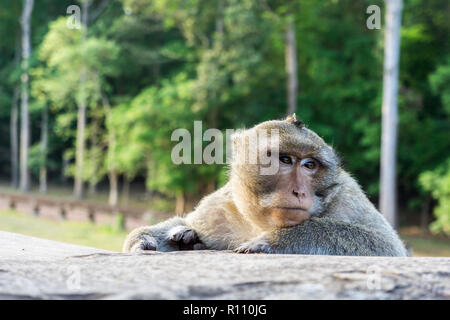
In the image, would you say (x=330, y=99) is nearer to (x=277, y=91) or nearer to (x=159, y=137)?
(x=277, y=91)

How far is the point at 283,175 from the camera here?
12.2 feet

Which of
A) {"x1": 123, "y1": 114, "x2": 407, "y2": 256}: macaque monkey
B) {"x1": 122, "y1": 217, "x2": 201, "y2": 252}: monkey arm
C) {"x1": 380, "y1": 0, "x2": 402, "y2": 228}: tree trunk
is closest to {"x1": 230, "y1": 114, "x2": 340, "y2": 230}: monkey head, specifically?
{"x1": 123, "y1": 114, "x2": 407, "y2": 256}: macaque monkey

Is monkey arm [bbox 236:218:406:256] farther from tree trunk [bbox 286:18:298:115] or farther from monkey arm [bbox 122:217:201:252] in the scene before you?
tree trunk [bbox 286:18:298:115]

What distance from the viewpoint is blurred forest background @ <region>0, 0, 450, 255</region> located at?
67.1 ft

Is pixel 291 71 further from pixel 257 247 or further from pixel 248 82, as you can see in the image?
pixel 257 247

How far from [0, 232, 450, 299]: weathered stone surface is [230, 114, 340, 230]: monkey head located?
0.74m

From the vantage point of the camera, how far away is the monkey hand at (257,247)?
3.57 metres

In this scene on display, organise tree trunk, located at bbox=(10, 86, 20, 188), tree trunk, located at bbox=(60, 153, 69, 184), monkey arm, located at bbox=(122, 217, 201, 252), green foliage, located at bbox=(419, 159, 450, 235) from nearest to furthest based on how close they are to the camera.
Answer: monkey arm, located at bbox=(122, 217, 201, 252) < green foliage, located at bbox=(419, 159, 450, 235) < tree trunk, located at bbox=(60, 153, 69, 184) < tree trunk, located at bbox=(10, 86, 20, 188)

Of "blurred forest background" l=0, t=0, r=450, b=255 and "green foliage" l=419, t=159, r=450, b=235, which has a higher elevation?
"blurred forest background" l=0, t=0, r=450, b=255

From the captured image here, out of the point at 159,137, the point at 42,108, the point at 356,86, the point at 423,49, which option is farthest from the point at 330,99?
the point at 42,108

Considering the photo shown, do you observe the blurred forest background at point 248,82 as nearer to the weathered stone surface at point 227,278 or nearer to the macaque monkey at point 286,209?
the macaque monkey at point 286,209

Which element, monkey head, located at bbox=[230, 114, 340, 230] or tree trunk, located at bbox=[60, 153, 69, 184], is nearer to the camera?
monkey head, located at bbox=[230, 114, 340, 230]
